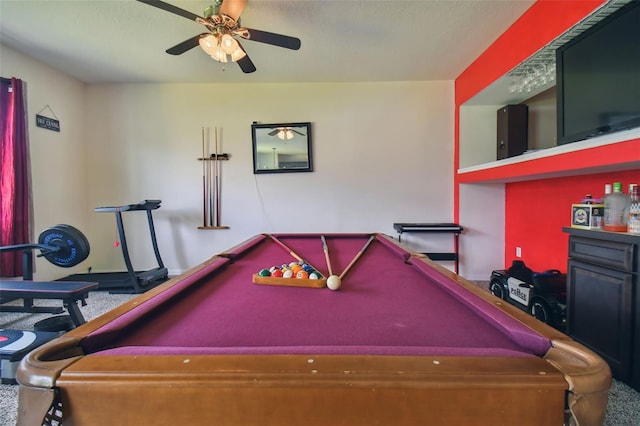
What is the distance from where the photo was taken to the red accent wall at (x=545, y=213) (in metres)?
2.45

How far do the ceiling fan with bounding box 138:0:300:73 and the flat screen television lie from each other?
1958 mm

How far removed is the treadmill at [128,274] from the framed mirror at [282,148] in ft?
4.71

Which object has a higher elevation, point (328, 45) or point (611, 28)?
point (328, 45)

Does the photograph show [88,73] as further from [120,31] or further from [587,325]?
[587,325]

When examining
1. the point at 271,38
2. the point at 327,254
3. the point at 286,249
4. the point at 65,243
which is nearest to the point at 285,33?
the point at 271,38

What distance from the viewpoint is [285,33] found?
107 inches

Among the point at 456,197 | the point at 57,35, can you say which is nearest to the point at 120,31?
the point at 57,35

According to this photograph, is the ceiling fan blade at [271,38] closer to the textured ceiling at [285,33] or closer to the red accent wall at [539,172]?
the textured ceiling at [285,33]

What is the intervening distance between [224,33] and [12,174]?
2.75 m

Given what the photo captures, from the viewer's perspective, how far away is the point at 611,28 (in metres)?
1.74

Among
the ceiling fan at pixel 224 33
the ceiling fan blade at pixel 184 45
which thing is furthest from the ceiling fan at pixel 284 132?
the ceiling fan blade at pixel 184 45

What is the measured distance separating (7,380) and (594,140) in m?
3.82

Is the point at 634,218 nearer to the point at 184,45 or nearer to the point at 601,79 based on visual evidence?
the point at 601,79

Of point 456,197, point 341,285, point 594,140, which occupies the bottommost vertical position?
point 341,285
